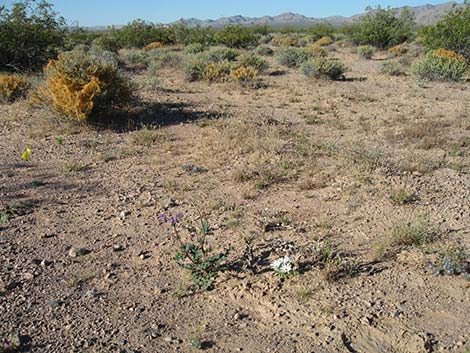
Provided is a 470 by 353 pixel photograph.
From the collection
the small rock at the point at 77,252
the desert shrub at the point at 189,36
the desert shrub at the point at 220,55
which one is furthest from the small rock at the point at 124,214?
the desert shrub at the point at 189,36

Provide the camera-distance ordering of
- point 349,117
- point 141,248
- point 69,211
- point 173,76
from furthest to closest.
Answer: point 173,76, point 349,117, point 69,211, point 141,248

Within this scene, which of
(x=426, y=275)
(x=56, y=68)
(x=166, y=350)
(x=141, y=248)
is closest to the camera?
(x=166, y=350)

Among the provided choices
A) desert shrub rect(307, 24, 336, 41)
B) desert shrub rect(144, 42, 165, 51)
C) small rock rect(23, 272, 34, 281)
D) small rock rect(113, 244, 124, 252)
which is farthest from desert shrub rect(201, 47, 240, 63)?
desert shrub rect(307, 24, 336, 41)

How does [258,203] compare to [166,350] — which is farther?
[258,203]

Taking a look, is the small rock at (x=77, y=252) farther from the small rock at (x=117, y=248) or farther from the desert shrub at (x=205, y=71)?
the desert shrub at (x=205, y=71)

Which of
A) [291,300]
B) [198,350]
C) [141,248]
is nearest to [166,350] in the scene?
[198,350]

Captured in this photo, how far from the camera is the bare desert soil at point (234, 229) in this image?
141 inches

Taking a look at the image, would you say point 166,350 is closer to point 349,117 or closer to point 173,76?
point 349,117

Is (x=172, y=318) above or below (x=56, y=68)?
below

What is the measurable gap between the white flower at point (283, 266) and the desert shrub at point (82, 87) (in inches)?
226

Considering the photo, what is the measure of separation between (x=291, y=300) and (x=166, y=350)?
1.11 m

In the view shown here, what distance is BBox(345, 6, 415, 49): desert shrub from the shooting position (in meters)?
27.0

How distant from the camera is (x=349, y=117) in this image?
1039cm

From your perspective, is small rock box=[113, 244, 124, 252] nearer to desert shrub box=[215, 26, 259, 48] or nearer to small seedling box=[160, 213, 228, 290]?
small seedling box=[160, 213, 228, 290]
